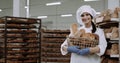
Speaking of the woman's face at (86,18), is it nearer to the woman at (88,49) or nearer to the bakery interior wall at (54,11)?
the woman at (88,49)

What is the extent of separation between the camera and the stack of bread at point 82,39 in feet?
7.41

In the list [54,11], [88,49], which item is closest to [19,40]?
[88,49]

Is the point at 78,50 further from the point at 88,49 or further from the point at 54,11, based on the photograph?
the point at 54,11

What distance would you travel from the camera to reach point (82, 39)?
2.30 metres

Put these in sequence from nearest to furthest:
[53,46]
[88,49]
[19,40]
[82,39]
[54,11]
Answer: [88,49] < [82,39] < [19,40] < [53,46] < [54,11]

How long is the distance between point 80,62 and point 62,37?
4064 millimetres

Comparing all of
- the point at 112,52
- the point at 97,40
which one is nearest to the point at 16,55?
the point at 112,52

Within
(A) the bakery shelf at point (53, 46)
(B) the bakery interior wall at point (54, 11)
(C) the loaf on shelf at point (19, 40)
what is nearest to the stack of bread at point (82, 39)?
(C) the loaf on shelf at point (19, 40)

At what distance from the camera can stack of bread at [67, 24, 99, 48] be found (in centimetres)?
226

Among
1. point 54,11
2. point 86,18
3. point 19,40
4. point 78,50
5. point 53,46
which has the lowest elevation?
point 53,46

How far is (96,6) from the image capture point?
1169cm

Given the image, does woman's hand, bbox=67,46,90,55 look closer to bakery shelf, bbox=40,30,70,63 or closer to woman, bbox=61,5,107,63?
→ woman, bbox=61,5,107,63

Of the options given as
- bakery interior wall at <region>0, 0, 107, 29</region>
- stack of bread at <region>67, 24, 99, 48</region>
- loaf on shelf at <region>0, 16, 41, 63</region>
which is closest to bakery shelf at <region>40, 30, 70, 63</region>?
loaf on shelf at <region>0, 16, 41, 63</region>

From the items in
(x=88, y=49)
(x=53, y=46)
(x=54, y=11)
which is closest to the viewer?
(x=88, y=49)
